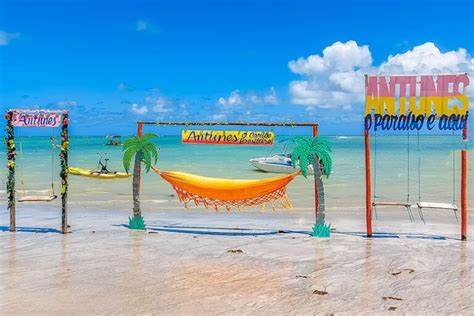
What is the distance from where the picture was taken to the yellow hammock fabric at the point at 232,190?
948 cm

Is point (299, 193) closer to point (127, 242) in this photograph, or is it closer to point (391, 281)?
point (127, 242)

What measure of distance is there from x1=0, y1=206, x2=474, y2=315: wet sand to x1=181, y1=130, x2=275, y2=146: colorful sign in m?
1.69

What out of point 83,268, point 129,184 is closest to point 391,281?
point 83,268

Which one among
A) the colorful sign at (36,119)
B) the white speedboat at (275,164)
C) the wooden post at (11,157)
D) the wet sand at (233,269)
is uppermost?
the colorful sign at (36,119)

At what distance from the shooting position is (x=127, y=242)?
902 cm

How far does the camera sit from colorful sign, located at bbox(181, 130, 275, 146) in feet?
31.4

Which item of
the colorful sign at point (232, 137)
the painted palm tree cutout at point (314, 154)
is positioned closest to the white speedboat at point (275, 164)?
the colorful sign at point (232, 137)

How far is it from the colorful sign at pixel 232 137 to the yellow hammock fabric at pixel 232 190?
2.21 ft

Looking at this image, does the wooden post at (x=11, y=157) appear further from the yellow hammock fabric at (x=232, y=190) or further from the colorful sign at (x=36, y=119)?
the yellow hammock fabric at (x=232, y=190)

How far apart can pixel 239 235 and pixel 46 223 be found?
164 inches

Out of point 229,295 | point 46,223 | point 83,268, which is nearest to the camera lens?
point 229,295

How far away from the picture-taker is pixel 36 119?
969 centimetres

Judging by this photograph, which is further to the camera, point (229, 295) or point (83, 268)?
point (83, 268)

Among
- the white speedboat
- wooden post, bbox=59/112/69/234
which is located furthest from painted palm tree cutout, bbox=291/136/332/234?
the white speedboat
